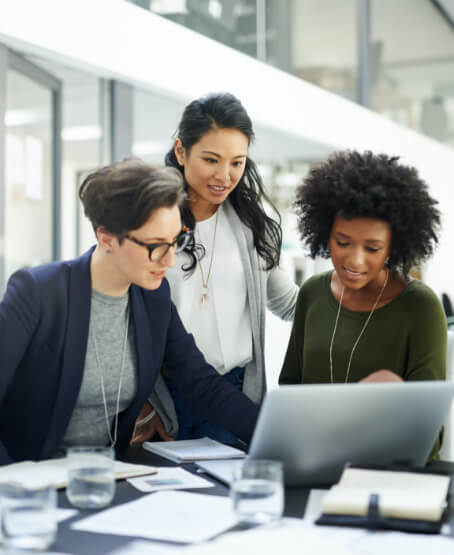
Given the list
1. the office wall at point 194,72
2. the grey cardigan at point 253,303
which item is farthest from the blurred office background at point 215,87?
the grey cardigan at point 253,303

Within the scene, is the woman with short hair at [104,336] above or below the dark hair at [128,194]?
below

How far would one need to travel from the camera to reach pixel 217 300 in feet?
7.21

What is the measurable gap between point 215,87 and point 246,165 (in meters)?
2.55

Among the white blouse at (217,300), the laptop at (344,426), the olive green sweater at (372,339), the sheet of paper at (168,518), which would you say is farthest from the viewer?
the white blouse at (217,300)

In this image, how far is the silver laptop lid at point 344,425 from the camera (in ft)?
4.24

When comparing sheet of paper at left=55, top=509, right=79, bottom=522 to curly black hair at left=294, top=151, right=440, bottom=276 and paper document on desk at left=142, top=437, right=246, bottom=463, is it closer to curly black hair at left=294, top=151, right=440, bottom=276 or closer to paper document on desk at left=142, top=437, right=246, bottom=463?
paper document on desk at left=142, top=437, right=246, bottom=463

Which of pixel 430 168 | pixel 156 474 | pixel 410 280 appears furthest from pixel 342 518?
pixel 430 168

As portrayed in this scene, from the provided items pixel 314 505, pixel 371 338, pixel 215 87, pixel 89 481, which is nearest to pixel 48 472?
pixel 89 481

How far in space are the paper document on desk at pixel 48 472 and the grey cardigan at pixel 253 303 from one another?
1.61 ft

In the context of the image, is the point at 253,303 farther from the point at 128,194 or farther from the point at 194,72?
the point at 194,72

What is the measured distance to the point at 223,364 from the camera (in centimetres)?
215

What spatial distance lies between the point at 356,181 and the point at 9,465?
1053 millimetres

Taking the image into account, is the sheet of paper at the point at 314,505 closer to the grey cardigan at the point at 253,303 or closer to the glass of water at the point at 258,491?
the glass of water at the point at 258,491

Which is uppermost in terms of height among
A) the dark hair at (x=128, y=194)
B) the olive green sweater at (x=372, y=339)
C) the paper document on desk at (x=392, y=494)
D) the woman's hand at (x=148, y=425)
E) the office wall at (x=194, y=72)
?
the office wall at (x=194, y=72)
